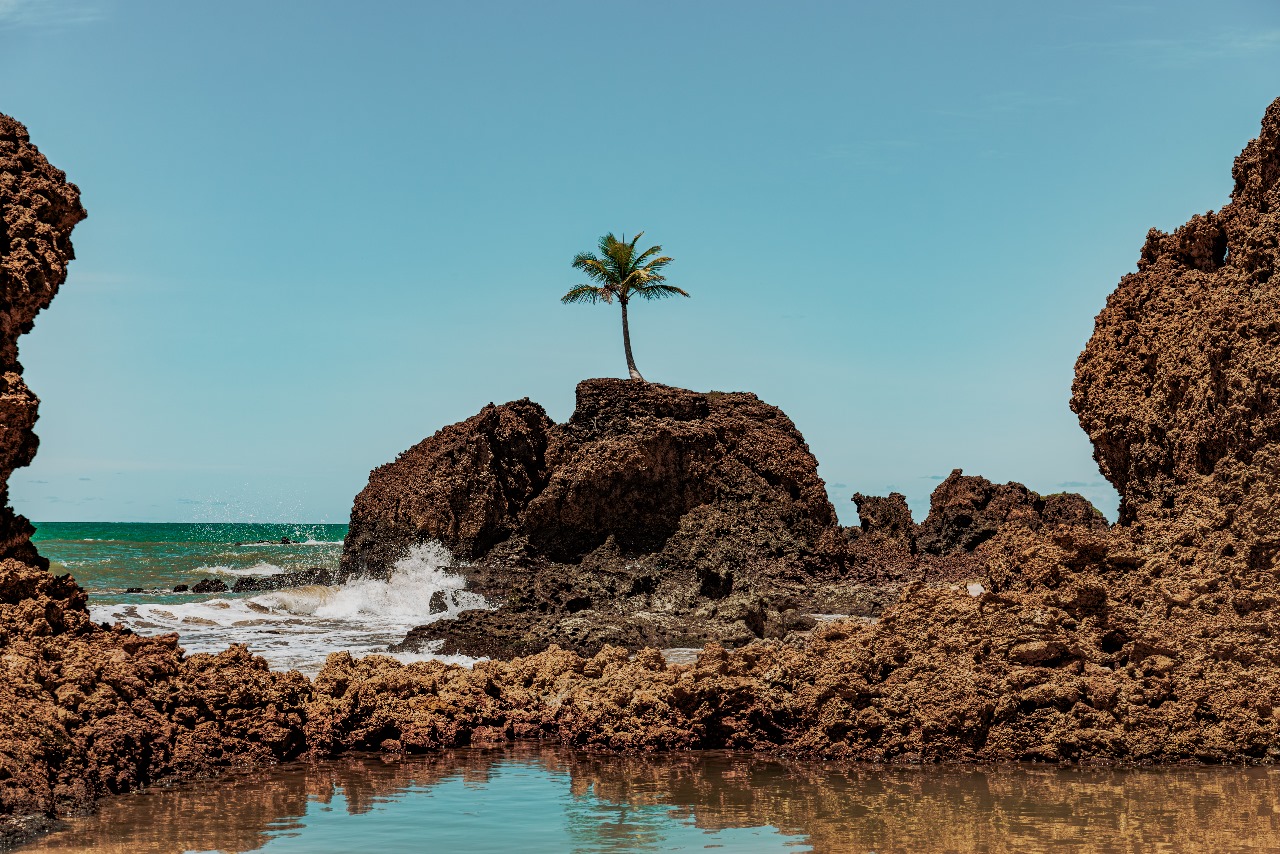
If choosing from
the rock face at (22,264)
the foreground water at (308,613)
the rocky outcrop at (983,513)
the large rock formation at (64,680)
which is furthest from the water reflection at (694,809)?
the rocky outcrop at (983,513)

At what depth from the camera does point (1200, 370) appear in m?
9.19

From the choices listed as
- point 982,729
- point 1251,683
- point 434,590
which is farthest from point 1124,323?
point 434,590

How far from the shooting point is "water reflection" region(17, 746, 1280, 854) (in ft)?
18.7

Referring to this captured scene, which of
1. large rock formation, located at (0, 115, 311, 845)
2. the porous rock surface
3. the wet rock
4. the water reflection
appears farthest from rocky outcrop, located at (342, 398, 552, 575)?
the water reflection

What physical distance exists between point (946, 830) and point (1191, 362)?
5180 mm

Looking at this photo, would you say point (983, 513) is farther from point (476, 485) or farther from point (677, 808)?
point (677, 808)

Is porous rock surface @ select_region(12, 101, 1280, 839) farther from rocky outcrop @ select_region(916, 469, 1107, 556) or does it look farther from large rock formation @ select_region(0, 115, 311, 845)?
rocky outcrop @ select_region(916, 469, 1107, 556)

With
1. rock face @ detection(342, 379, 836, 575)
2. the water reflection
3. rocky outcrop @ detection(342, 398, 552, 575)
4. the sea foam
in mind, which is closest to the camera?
the water reflection

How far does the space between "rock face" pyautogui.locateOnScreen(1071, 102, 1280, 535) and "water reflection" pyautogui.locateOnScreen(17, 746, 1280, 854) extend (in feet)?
8.30

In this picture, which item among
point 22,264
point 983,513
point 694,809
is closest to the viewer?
point 694,809

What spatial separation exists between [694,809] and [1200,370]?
18.3 ft

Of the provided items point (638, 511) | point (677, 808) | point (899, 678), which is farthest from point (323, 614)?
point (677, 808)

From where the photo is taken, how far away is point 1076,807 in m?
6.20

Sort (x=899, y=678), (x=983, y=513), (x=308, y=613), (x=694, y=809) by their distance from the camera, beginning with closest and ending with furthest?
(x=694, y=809)
(x=899, y=678)
(x=308, y=613)
(x=983, y=513)
